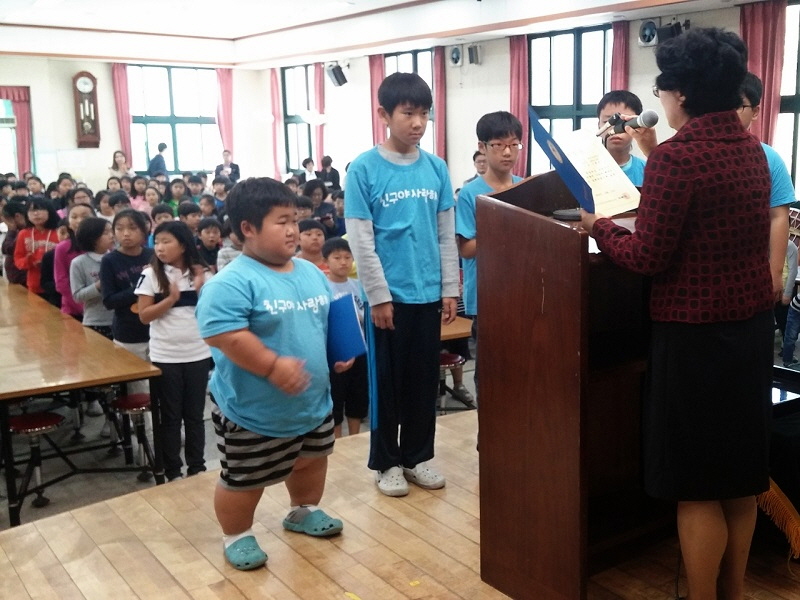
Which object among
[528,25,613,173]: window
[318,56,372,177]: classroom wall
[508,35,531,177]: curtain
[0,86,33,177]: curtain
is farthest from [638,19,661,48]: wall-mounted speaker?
[0,86,33,177]: curtain

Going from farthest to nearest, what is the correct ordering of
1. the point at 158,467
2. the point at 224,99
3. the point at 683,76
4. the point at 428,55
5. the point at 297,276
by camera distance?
1. the point at 224,99
2. the point at 428,55
3. the point at 158,467
4. the point at 297,276
5. the point at 683,76

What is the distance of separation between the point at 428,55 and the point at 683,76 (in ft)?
34.7

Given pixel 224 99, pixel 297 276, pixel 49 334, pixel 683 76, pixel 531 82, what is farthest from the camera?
pixel 224 99

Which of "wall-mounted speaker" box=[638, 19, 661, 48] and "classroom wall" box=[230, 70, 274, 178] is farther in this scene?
"classroom wall" box=[230, 70, 274, 178]

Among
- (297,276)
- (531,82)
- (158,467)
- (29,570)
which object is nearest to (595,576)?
(297,276)

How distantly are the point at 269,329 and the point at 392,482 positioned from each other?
A: 854 millimetres

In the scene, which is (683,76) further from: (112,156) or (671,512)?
(112,156)

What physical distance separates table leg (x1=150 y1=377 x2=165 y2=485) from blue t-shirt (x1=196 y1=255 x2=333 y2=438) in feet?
4.28

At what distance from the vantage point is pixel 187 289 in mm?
3479

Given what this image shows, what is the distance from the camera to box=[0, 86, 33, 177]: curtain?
1334cm

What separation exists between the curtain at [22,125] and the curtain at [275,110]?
14.3ft

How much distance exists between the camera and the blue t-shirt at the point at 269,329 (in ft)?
6.50

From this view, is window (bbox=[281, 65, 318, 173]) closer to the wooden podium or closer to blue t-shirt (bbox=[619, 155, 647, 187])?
blue t-shirt (bbox=[619, 155, 647, 187])

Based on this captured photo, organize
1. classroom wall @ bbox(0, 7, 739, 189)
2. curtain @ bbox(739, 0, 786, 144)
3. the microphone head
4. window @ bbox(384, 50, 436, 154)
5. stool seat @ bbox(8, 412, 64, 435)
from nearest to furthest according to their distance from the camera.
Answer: the microphone head
stool seat @ bbox(8, 412, 64, 435)
curtain @ bbox(739, 0, 786, 144)
classroom wall @ bbox(0, 7, 739, 189)
window @ bbox(384, 50, 436, 154)
